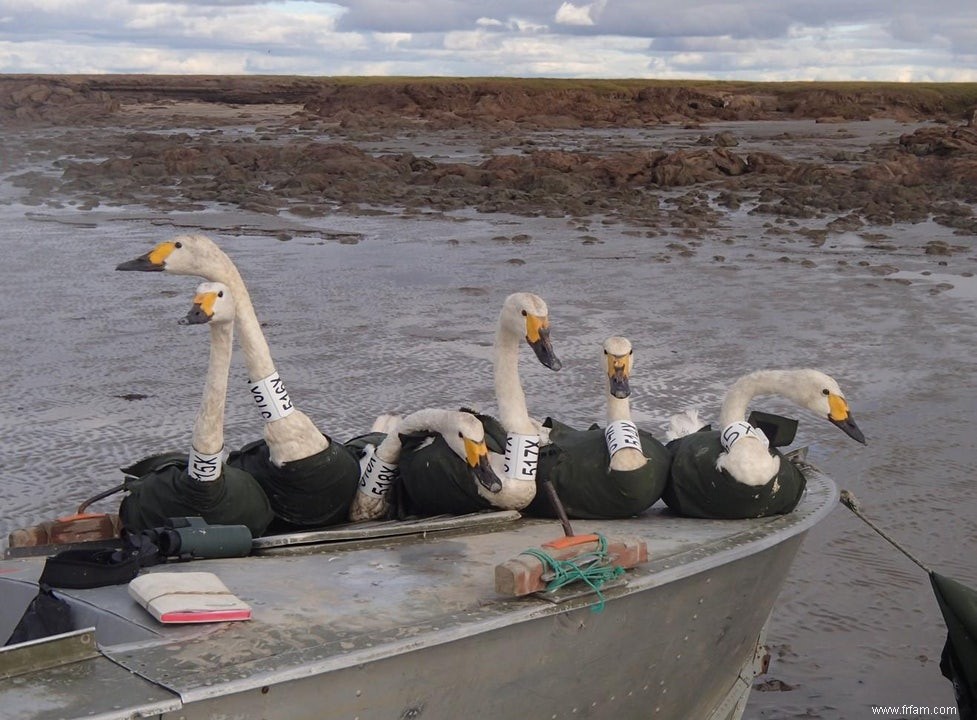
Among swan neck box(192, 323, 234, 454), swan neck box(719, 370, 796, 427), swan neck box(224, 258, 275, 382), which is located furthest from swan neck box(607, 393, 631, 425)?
swan neck box(192, 323, 234, 454)

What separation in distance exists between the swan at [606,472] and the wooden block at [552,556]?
0.91 metres

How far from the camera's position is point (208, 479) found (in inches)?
231

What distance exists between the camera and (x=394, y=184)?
28203 mm

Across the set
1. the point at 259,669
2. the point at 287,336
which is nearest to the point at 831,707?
the point at 259,669

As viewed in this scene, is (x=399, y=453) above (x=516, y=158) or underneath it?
underneath

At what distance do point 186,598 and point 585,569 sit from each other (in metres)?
1.38

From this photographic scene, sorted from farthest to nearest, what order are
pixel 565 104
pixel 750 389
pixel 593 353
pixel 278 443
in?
pixel 565 104
pixel 593 353
pixel 750 389
pixel 278 443

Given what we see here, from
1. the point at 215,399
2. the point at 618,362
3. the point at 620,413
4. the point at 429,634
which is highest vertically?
the point at 618,362

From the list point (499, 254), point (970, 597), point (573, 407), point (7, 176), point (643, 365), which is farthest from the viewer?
point (7, 176)

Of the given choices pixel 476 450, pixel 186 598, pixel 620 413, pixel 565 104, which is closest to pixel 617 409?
pixel 620 413

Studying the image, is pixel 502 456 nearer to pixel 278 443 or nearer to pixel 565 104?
pixel 278 443

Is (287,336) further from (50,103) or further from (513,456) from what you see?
(50,103)

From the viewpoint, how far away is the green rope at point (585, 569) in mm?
4715

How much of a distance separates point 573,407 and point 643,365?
168 cm
